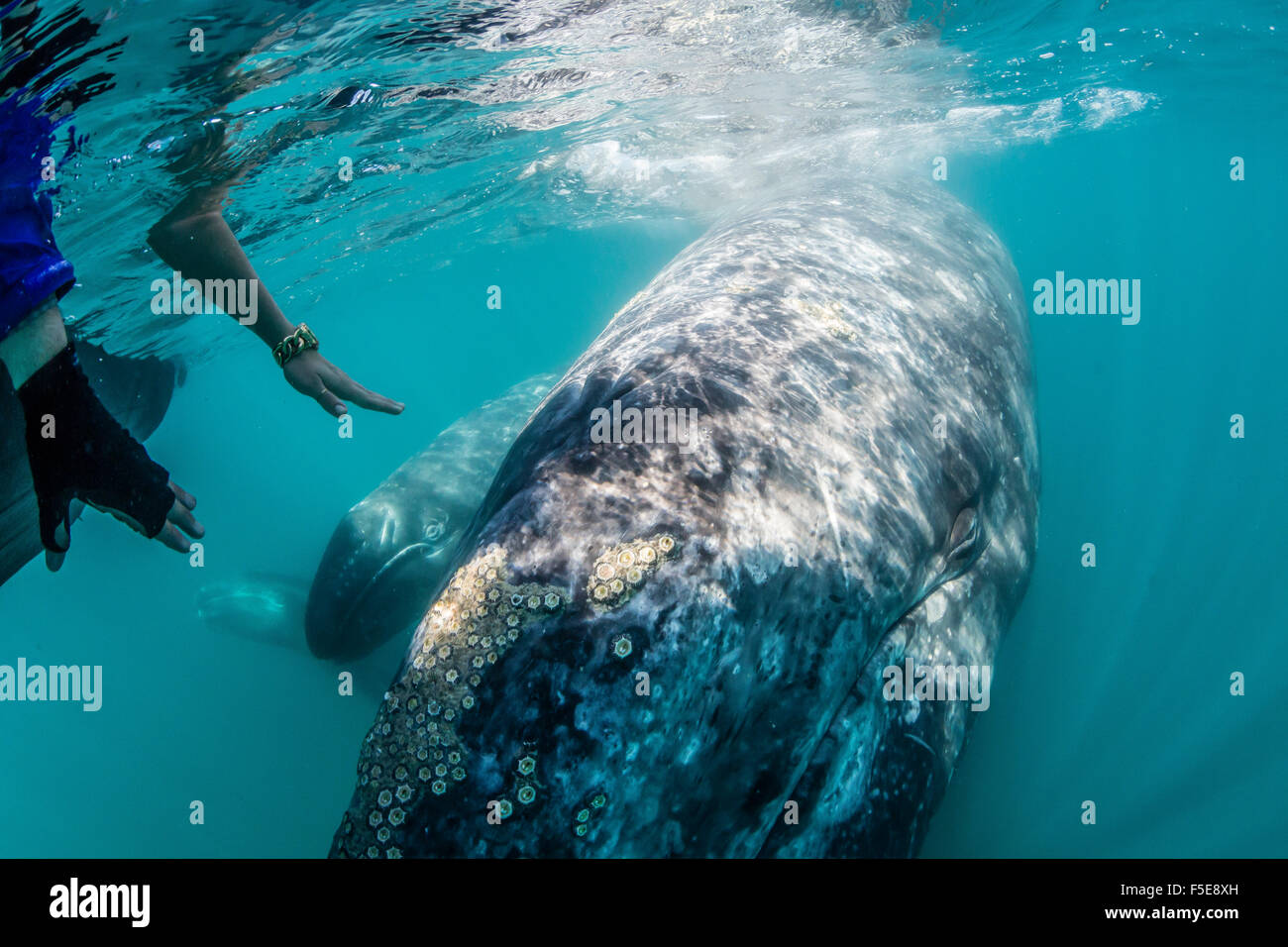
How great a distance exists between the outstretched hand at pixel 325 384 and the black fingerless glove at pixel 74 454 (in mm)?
1778

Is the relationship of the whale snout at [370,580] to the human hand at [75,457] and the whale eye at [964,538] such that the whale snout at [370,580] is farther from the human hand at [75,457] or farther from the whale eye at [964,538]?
the whale eye at [964,538]

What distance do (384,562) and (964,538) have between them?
289 inches

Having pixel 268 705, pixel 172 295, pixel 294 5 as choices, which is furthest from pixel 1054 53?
pixel 268 705

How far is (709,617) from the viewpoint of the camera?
2.98 meters

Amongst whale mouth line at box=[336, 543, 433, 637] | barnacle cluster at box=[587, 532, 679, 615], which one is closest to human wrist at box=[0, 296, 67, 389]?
barnacle cluster at box=[587, 532, 679, 615]

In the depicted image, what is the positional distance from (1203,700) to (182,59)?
1778 centimetres

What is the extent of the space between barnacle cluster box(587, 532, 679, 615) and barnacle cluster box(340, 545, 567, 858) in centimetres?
17

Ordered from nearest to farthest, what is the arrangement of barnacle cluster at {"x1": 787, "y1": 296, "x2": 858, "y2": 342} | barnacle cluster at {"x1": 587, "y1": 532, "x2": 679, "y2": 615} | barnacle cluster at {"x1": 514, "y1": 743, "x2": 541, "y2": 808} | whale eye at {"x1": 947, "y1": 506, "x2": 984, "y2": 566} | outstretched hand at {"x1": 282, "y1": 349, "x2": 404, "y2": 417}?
barnacle cluster at {"x1": 514, "y1": 743, "x2": 541, "y2": 808} → barnacle cluster at {"x1": 587, "y1": 532, "x2": 679, "y2": 615} → whale eye at {"x1": 947, "y1": 506, "x2": 984, "y2": 566} → outstretched hand at {"x1": 282, "y1": 349, "x2": 404, "y2": 417} → barnacle cluster at {"x1": 787, "y1": 296, "x2": 858, "y2": 342}

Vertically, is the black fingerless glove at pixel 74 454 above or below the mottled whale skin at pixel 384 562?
above

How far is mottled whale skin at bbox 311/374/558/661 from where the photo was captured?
901cm

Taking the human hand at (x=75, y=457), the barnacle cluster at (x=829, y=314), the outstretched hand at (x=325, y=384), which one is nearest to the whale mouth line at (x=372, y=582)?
the outstretched hand at (x=325, y=384)

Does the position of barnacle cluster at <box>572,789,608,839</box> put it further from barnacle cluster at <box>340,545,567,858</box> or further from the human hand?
the human hand

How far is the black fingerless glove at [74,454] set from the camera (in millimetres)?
2852

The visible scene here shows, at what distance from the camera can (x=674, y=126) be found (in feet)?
64.4
